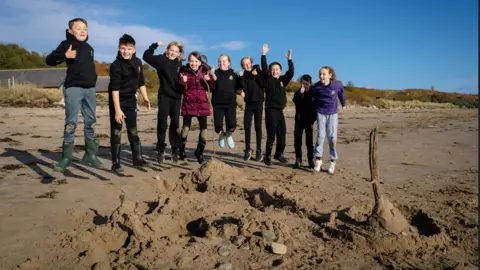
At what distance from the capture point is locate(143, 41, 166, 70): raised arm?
527 cm

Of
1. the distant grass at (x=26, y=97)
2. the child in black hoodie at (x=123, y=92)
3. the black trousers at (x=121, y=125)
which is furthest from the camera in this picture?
the distant grass at (x=26, y=97)

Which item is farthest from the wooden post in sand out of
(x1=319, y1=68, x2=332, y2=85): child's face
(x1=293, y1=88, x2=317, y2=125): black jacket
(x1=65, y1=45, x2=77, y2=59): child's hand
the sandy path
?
(x1=65, y1=45, x2=77, y2=59): child's hand

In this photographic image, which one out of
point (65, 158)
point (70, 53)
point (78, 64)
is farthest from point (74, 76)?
point (65, 158)

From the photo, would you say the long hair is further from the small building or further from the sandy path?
the small building

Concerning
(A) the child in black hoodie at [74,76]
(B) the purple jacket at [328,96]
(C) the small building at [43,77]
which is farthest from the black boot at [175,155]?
(C) the small building at [43,77]

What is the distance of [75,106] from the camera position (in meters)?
4.54

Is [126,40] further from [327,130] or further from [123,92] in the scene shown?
[327,130]

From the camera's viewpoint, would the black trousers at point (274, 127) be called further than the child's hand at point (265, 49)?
Yes

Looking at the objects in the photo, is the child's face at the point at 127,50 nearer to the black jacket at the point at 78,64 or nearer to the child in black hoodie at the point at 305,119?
the black jacket at the point at 78,64

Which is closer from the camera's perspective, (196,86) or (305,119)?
(196,86)

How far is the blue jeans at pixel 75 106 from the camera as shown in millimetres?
4500

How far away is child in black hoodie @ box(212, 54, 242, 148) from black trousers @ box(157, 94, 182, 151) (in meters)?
0.62

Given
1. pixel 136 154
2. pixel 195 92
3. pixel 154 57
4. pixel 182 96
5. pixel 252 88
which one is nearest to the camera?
pixel 136 154

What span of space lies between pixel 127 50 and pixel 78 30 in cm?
63
